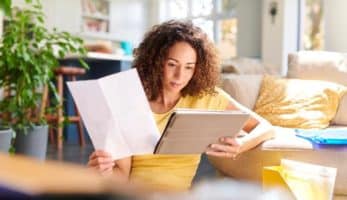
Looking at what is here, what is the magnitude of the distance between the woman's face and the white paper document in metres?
0.26

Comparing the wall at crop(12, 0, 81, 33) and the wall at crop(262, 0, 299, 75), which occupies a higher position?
the wall at crop(12, 0, 81, 33)

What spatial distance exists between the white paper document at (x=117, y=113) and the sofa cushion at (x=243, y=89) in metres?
1.44

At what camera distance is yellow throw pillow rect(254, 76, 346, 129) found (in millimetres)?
2359

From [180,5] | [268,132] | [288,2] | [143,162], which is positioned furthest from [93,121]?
[180,5]

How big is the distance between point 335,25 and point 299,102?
6.75 feet

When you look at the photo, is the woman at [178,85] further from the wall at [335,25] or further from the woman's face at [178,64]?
the wall at [335,25]

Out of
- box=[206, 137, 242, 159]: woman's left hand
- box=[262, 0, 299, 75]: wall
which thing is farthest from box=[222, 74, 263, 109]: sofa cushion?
box=[262, 0, 299, 75]: wall

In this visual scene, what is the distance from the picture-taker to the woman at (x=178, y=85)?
134 cm

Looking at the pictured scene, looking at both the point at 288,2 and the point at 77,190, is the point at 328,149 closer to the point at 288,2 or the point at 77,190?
the point at 77,190

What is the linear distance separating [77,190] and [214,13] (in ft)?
18.7

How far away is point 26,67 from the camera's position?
2.41 metres

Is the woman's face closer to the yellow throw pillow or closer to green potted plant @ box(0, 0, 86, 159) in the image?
the yellow throw pillow

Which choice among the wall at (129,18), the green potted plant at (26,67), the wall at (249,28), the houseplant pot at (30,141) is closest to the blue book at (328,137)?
A: the green potted plant at (26,67)

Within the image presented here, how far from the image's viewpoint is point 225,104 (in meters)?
1.42
